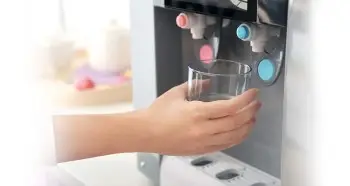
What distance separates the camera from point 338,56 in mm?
528

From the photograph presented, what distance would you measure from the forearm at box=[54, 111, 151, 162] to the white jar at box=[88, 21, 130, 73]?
565 mm

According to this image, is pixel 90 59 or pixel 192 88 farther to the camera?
pixel 90 59

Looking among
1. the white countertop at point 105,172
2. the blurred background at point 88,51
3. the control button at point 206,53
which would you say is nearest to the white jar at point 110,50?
the blurred background at point 88,51

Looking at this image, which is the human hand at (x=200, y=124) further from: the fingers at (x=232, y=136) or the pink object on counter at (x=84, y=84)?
the pink object on counter at (x=84, y=84)

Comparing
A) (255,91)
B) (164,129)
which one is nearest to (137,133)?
(164,129)

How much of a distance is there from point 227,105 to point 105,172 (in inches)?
12.3

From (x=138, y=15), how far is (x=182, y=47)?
77mm

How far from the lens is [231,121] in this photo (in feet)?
2.19

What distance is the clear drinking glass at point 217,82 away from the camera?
0.71 metres

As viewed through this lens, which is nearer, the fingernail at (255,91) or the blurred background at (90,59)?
the fingernail at (255,91)

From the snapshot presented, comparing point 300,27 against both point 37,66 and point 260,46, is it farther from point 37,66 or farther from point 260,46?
point 37,66

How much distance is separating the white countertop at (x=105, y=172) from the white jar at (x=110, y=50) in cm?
34

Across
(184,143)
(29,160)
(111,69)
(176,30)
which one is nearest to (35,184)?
(29,160)

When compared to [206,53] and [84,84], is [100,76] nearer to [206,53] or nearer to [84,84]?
[84,84]
